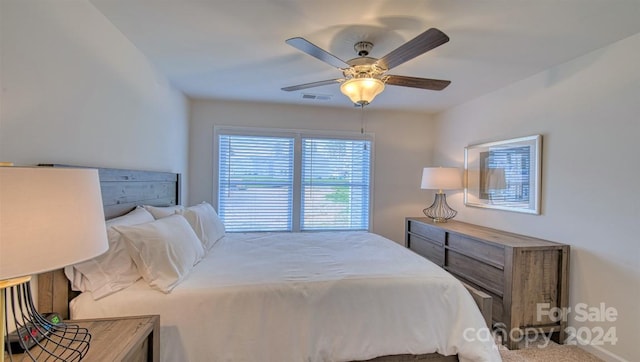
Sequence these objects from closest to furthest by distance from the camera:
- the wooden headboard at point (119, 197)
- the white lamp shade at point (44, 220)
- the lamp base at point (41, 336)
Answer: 1. the white lamp shade at point (44, 220)
2. the lamp base at point (41, 336)
3. the wooden headboard at point (119, 197)

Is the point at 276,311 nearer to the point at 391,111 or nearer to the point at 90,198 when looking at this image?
the point at 90,198

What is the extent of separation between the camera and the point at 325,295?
5.82ft

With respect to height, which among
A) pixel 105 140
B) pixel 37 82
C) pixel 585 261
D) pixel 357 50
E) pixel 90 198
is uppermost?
pixel 357 50

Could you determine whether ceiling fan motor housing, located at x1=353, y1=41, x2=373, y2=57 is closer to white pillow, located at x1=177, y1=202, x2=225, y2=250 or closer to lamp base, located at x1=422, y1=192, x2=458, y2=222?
white pillow, located at x1=177, y1=202, x2=225, y2=250

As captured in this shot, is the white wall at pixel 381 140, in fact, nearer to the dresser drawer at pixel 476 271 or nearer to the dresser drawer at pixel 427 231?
the dresser drawer at pixel 427 231

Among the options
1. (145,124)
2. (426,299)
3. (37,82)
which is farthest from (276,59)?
→ (426,299)

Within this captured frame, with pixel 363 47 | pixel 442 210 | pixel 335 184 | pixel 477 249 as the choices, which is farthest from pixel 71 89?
pixel 442 210

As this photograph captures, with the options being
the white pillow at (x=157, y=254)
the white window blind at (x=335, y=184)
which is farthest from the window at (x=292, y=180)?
the white pillow at (x=157, y=254)

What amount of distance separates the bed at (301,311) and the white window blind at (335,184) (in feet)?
7.30

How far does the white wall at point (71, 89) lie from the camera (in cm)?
130

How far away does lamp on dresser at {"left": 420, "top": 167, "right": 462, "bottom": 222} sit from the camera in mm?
3664

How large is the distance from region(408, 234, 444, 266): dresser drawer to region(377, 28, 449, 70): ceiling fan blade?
2.34 meters

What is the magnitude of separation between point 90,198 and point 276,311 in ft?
3.80

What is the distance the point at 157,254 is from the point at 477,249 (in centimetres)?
275
